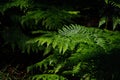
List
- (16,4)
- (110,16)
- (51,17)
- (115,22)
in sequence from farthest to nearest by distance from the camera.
Result: 1. (110,16)
2. (115,22)
3. (16,4)
4. (51,17)

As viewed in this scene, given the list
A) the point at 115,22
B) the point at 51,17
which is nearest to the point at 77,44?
the point at 51,17

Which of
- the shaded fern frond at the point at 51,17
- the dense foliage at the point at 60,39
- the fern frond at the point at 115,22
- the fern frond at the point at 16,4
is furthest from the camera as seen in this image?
the fern frond at the point at 115,22

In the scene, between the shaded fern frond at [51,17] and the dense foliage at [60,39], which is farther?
the shaded fern frond at [51,17]

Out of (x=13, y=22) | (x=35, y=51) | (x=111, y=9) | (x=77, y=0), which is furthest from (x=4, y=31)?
(x=111, y=9)

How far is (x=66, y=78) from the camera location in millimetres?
3314

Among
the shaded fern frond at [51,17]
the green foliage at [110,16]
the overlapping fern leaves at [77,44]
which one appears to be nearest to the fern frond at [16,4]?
the shaded fern frond at [51,17]

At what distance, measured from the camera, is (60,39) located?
3113 millimetres

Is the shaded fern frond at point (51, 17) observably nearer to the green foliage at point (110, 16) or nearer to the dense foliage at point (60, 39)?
the dense foliage at point (60, 39)

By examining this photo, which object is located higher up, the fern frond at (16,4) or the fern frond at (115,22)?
the fern frond at (16,4)

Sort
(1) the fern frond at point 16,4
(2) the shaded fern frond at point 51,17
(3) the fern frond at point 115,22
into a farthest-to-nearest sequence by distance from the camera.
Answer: (3) the fern frond at point 115,22
(1) the fern frond at point 16,4
(2) the shaded fern frond at point 51,17

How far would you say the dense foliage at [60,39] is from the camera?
2994 mm

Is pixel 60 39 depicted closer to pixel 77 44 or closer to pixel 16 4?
pixel 77 44

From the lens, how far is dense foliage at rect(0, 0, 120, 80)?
299 centimetres

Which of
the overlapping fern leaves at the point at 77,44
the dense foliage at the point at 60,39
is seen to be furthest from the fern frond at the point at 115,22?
the overlapping fern leaves at the point at 77,44
